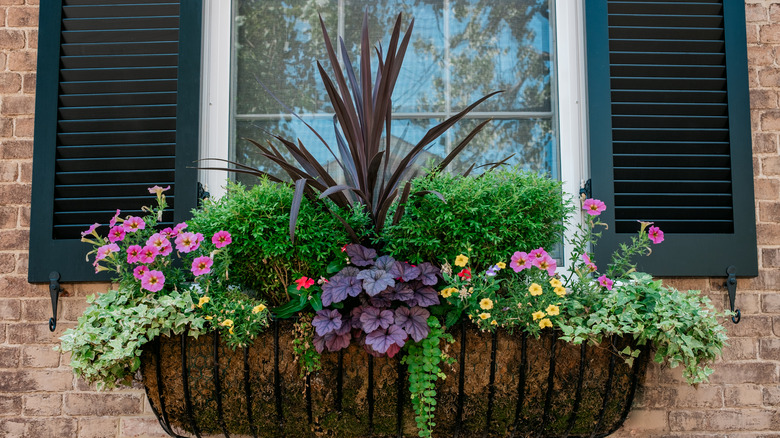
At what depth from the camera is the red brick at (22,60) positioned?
7.25 feet

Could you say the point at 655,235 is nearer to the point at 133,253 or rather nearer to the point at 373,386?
the point at 373,386

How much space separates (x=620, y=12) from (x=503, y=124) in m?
0.55

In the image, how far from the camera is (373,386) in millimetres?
1664

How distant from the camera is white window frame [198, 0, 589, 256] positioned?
2.21 metres

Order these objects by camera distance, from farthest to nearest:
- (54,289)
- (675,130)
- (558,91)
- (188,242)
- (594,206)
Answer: (558,91) < (675,130) < (54,289) < (594,206) < (188,242)

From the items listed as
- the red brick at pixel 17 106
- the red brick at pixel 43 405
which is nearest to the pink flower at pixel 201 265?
the red brick at pixel 43 405

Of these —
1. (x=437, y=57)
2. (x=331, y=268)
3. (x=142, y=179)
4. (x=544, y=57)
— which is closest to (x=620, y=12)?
(x=544, y=57)

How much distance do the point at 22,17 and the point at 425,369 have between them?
1.88 m

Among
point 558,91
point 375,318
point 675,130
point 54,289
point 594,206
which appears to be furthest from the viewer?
point 558,91

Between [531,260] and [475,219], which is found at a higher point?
[475,219]

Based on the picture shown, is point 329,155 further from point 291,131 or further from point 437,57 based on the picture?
point 437,57

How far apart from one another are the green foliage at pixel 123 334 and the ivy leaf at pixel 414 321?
511mm

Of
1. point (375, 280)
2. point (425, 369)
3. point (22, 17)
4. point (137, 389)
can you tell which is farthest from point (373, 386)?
point (22, 17)

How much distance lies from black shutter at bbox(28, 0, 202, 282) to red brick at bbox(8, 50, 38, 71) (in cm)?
10
